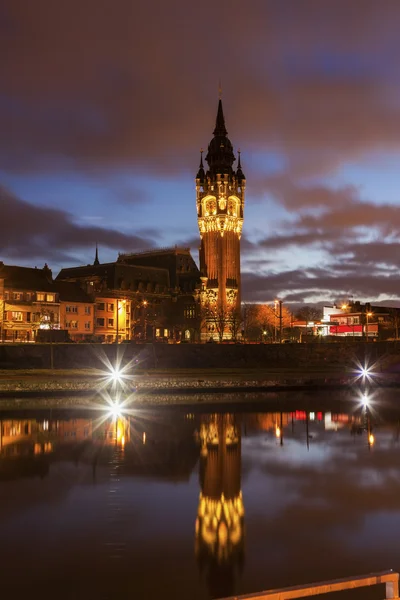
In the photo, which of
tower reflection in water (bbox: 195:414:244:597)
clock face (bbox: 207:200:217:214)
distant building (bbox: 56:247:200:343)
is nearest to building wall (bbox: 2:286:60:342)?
distant building (bbox: 56:247:200:343)

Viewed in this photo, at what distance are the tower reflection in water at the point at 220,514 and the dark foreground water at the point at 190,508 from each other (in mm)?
67

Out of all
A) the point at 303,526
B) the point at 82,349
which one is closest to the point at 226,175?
the point at 82,349

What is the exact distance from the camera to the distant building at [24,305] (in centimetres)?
13400

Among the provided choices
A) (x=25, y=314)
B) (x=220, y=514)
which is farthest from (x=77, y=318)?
(x=220, y=514)

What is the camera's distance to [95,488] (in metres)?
30.9

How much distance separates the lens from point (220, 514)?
26844 millimetres

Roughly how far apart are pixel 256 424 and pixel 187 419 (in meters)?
5.59

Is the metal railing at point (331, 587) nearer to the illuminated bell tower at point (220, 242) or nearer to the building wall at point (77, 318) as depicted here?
the building wall at point (77, 318)

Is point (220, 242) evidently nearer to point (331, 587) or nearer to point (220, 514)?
point (220, 514)

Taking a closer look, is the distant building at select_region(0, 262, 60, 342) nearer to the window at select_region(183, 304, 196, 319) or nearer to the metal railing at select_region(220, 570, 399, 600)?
the window at select_region(183, 304, 196, 319)

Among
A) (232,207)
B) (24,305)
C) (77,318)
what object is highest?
(232,207)

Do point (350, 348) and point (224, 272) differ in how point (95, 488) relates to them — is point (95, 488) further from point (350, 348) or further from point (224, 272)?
point (224, 272)

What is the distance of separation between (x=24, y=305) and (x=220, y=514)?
4552 inches

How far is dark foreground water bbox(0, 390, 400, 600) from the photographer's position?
20178mm
